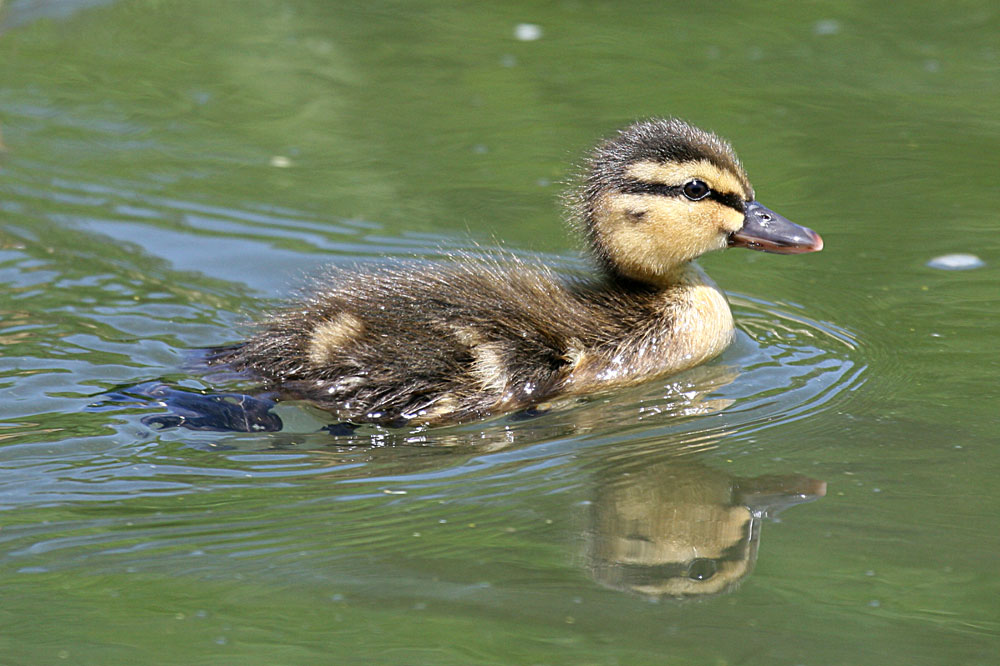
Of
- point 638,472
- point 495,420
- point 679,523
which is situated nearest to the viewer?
point 679,523

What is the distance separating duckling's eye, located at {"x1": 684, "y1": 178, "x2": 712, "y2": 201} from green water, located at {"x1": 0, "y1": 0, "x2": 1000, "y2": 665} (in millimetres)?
610

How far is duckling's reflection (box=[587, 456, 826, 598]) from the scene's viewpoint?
3611 millimetres

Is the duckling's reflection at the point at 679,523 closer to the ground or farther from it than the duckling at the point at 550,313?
closer to the ground

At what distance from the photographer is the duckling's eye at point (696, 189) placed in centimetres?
507

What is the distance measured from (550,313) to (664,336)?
0.46 m

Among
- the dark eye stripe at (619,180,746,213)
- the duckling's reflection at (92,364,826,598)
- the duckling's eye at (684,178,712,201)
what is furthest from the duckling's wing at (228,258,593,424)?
the duckling's eye at (684,178,712,201)

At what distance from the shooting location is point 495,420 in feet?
15.4

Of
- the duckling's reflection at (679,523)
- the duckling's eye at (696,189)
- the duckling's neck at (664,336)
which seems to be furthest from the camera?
the duckling's eye at (696,189)

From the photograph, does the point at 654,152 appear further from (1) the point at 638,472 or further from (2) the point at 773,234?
(1) the point at 638,472

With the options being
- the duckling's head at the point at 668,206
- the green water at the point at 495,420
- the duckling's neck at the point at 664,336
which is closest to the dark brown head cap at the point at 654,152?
the duckling's head at the point at 668,206

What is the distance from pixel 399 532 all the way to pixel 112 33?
5.69m

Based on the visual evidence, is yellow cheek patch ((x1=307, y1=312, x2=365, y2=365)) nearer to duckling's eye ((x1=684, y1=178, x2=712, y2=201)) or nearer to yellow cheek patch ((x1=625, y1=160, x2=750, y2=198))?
yellow cheek patch ((x1=625, y1=160, x2=750, y2=198))

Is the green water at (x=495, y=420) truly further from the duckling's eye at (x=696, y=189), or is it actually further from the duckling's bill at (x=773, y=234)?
the duckling's eye at (x=696, y=189)

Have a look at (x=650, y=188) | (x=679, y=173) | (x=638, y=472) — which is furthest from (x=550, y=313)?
(x=638, y=472)
